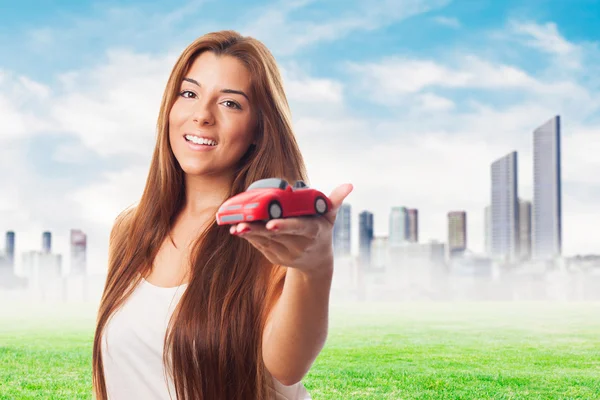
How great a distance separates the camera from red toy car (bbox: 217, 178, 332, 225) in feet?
3.71

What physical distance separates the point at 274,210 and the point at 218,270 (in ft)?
2.40

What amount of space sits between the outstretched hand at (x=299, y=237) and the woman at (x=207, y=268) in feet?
0.86

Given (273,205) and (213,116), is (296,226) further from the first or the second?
(213,116)

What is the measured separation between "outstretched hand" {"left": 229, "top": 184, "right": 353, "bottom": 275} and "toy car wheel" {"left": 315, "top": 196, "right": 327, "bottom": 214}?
1 cm

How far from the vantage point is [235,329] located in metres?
1.72

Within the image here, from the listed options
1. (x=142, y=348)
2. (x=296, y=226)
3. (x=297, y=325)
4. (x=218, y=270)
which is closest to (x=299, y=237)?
(x=296, y=226)

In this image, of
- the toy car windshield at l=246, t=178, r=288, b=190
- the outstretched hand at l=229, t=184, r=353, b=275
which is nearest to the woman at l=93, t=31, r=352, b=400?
the outstretched hand at l=229, t=184, r=353, b=275

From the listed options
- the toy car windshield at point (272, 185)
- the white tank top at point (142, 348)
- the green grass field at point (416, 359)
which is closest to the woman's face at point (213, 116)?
the white tank top at point (142, 348)

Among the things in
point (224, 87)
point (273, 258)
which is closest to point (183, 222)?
point (224, 87)

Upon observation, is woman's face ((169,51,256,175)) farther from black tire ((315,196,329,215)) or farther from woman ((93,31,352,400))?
black tire ((315,196,329,215))

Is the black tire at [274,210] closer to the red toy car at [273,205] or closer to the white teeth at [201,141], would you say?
the red toy car at [273,205]

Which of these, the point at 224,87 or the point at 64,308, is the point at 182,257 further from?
the point at 64,308

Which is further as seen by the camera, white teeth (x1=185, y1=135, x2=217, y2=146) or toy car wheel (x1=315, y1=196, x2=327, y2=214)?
white teeth (x1=185, y1=135, x2=217, y2=146)

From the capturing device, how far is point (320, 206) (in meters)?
1.19
